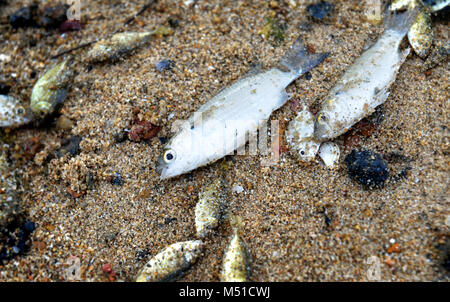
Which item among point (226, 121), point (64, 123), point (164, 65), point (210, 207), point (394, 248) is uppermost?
point (164, 65)

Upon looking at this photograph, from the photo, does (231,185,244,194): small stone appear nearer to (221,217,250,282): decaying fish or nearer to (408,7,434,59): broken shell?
(221,217,250,282): decaying fish

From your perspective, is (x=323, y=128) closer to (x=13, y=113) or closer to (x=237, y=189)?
(x=237, y=189)

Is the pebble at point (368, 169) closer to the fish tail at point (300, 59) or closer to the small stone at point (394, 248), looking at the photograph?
the small stone at point (394, 248)

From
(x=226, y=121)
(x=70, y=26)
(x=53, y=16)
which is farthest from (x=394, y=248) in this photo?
(x=53, y=16)

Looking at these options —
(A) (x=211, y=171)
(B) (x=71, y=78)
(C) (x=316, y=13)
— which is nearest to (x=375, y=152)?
(A) (x=211, y=171)

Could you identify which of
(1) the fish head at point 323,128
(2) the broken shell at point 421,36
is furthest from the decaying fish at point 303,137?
(2) the broken shell at point 421,36

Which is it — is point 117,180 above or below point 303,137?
below

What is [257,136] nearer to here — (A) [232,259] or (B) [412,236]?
(A) [232,259]

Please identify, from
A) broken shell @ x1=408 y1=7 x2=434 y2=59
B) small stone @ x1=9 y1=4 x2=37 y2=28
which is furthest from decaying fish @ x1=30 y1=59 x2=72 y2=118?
broken shell @ x1=408 y1=7 x2=434 y2=59
